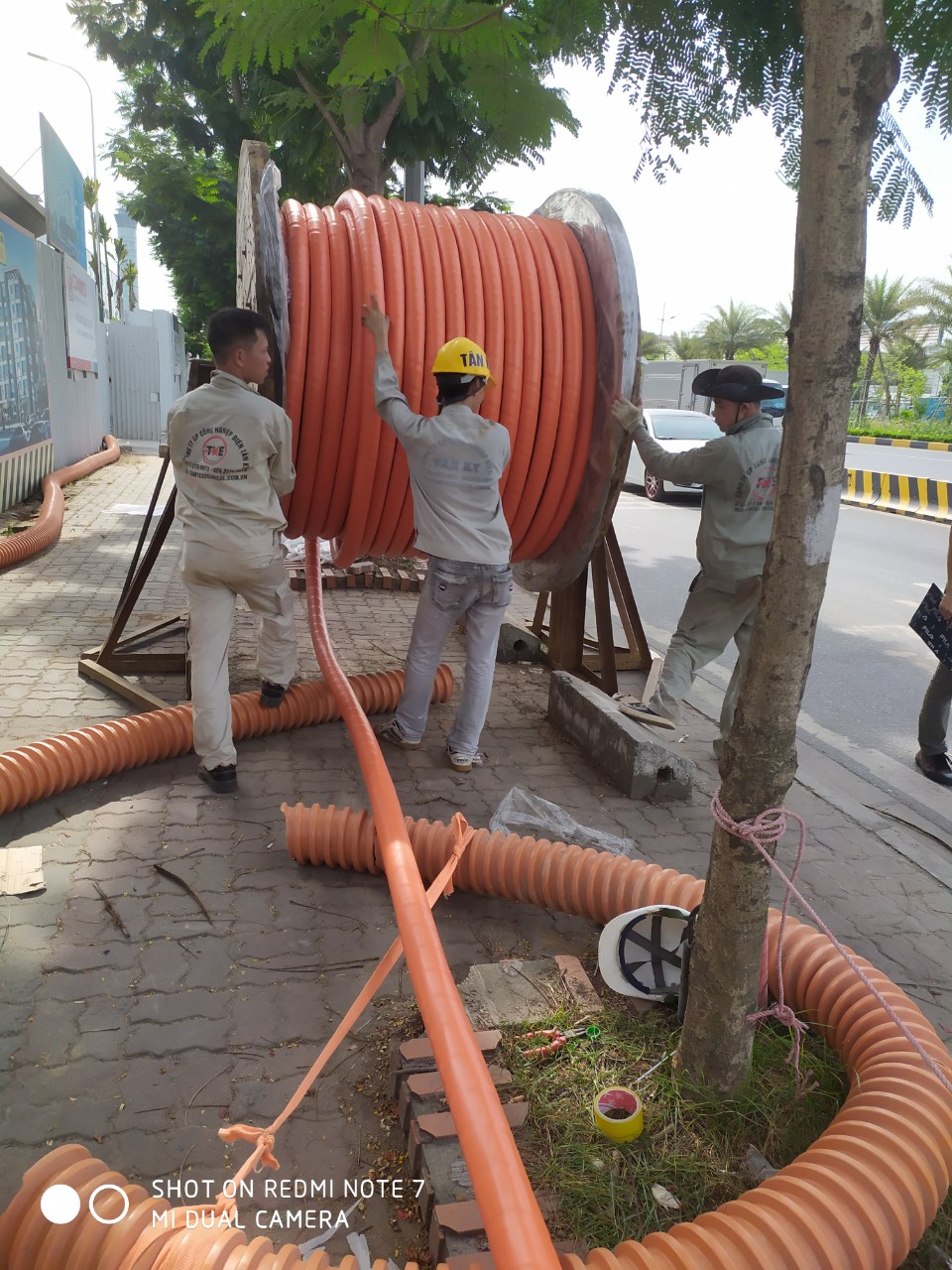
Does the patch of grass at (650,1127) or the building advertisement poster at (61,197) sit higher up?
the building advertisement poster at (61,197)

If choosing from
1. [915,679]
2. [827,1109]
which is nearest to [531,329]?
[827,1109]

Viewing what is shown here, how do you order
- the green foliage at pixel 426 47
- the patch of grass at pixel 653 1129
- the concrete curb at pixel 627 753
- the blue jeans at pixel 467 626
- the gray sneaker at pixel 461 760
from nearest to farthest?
1. the patch of grass at pixel 653 1129
2. the green foliage at pixel 426 47
3. the concrete curb at pixel 627 753
4. the blue jeans at pixel 467 626
5. the gray sneaker at pixel 461 760

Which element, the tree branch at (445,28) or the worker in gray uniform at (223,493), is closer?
the tree branch at (445,28)

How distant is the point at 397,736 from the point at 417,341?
1.93 meters

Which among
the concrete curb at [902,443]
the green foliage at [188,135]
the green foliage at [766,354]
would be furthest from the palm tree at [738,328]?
the green foliage at [188,135]

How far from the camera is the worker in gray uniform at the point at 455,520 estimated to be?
3988 mm

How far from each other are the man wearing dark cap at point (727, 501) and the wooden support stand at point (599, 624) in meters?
0.57

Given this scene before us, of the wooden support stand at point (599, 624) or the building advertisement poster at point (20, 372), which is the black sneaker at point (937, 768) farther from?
the building advertisement poster at point (20, 372)

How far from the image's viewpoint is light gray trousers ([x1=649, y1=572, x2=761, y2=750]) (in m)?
4.46

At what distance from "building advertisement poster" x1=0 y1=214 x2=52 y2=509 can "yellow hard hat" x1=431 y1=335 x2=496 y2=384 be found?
7.78 metres

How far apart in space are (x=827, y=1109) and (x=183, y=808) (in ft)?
8.62

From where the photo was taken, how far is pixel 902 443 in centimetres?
2612

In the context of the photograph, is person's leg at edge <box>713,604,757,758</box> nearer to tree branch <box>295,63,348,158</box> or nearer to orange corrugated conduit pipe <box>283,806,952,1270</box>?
orange corrugated conduit pipe <box>283,806,952,1270</box>

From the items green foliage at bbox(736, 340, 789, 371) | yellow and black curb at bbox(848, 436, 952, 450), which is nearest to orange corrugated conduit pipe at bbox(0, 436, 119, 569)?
yellow and black curb at bbox(848, 436, 952, 450)
